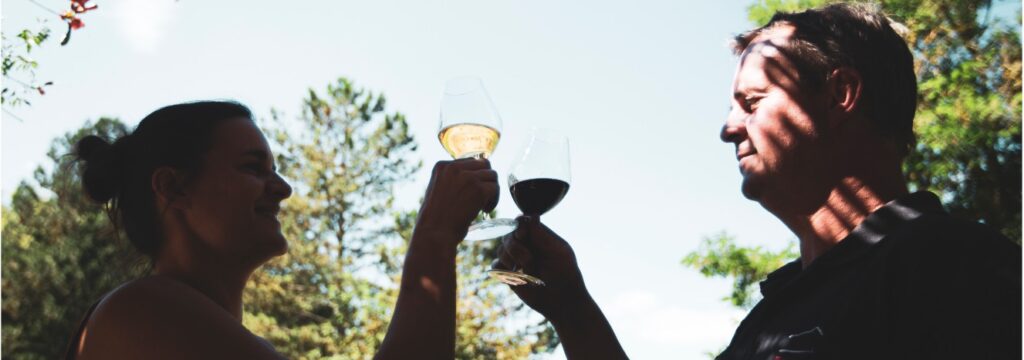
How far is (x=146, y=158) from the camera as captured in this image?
2076 millimetres

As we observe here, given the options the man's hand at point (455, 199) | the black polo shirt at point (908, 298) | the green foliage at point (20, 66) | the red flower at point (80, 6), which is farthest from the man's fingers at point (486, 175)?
the green foliage at point (20, 66)

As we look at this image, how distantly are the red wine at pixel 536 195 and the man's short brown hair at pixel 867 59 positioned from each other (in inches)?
26.4

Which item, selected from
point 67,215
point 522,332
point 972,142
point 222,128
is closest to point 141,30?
point 67,215

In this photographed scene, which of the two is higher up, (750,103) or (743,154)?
(750,103)

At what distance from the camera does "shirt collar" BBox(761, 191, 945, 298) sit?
1665 mm

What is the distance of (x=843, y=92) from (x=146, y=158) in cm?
166

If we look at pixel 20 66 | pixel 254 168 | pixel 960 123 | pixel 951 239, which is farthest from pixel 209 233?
pixel 960 123

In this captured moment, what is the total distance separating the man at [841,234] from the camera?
4.52 ft

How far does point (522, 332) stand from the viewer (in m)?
19.6

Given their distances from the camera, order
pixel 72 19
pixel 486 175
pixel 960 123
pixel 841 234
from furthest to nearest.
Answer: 1. pixel 960 123
2. pixel 72 19
3. pixel 841 234
4. pixel 486 175

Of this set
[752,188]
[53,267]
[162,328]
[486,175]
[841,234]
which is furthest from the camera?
[53,267]

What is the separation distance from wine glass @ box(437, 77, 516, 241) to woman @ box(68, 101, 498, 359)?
379mm

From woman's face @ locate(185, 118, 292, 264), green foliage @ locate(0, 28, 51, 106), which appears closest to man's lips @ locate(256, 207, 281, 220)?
woman's face @ locate(185, 118, 292, 264)

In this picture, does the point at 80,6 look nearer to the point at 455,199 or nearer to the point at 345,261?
the point at 455,199
